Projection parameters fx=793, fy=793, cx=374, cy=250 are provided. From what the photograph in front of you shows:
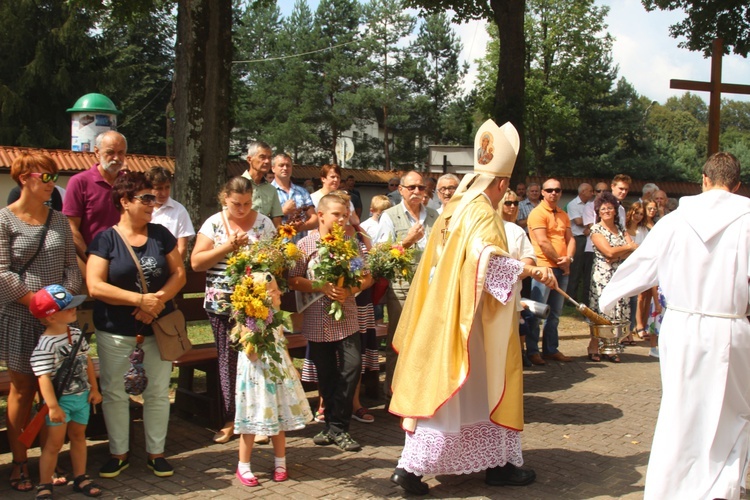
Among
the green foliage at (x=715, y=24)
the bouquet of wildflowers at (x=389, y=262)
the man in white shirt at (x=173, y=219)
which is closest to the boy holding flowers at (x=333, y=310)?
the bouquet of wildflowers at (x=389, y=262)

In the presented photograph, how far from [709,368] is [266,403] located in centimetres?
283

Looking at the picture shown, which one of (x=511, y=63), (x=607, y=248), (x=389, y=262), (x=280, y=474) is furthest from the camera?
(x=511, y=63)

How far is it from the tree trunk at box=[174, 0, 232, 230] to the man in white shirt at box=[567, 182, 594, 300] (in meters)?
5.43

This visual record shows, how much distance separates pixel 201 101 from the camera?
1168 centimetres

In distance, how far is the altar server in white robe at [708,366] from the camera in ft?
15.8

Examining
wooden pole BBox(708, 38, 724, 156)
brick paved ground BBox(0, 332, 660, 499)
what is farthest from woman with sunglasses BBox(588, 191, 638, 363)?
wooden pole BBox(708, 38, 724, 156)

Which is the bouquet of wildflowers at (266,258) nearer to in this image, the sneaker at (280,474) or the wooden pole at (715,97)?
the sneaker at (280,474)

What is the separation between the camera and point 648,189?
39.1 ft

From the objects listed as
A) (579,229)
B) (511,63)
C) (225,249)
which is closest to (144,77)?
(511,63)

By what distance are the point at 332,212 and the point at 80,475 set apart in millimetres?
2540

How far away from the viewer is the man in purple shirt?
5.96 meters

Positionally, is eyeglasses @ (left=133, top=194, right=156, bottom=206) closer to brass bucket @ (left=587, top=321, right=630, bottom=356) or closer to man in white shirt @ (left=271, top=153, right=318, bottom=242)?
man in white shirt @ (left=271, top=153, right=318, bottom=242)

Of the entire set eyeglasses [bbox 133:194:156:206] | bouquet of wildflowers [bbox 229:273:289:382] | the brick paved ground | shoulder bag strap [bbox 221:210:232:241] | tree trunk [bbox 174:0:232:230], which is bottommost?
the brick paved ground

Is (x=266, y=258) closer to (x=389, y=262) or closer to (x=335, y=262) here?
(x=335, y=262)
